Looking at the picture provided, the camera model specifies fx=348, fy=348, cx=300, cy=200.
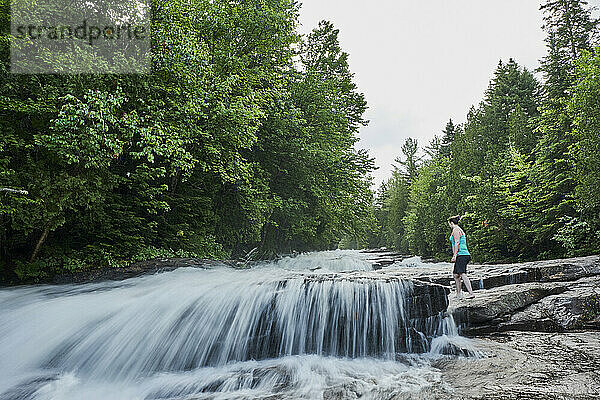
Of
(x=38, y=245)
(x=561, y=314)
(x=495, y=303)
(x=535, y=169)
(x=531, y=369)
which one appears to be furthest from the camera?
(x=535, y=169)

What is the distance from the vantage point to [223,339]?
6047mm

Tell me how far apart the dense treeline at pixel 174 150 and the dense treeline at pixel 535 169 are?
759 centimetres

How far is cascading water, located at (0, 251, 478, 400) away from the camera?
4.88 m

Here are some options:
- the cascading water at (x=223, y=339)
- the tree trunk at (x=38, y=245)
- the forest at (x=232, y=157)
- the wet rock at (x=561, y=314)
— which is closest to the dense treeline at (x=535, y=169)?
the forest at (x=232, y=157)

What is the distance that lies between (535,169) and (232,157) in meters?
16.9

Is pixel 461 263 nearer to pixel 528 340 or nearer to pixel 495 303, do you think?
pixel 495 303

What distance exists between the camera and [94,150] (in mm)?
8039

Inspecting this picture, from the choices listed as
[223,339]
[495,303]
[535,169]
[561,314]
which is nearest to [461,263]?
[495,303]

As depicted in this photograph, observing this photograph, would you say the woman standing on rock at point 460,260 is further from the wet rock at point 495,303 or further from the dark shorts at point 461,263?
the wet rock at point 495,303

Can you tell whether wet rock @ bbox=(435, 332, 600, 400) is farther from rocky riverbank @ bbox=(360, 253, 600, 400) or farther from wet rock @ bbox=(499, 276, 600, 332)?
wet rock @ bbox=(499, 276, 600, 332)

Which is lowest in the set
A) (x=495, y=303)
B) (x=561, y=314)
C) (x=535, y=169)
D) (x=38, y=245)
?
(x=561, y=314)

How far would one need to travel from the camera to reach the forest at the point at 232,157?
8031 millimetres

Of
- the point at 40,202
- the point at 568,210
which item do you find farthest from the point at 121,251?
the point at 568,210

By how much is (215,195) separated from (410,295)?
10402 mm
